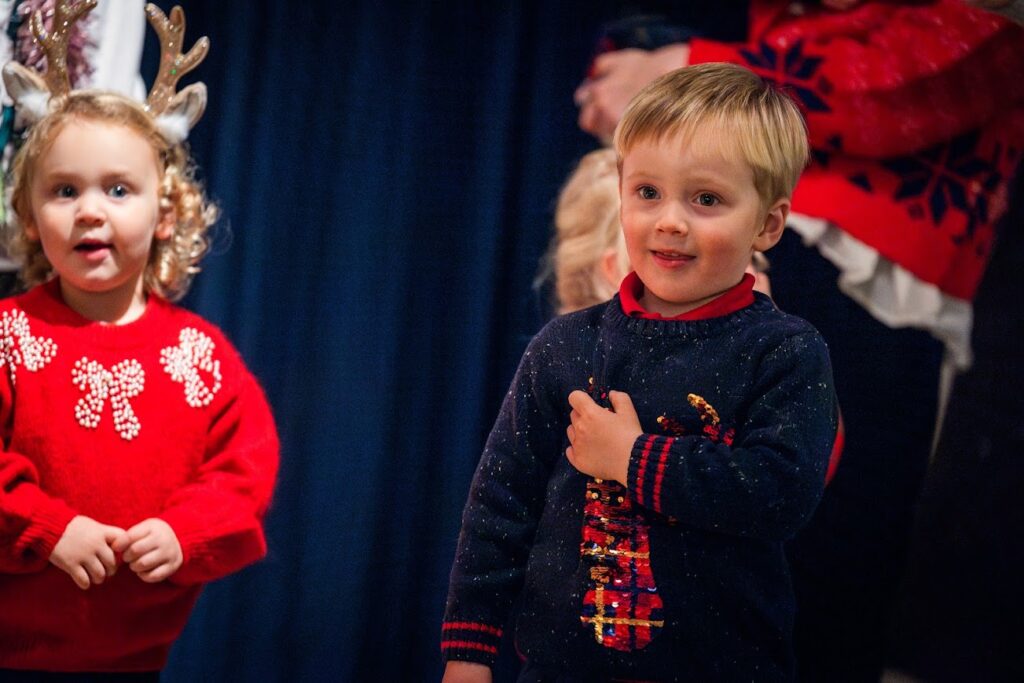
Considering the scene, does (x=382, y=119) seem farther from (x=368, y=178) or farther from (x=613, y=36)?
(x=613, y=36)

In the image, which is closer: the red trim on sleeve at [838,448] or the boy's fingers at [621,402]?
the boy's fingers at [621,402]

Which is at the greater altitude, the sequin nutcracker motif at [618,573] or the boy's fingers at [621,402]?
the boy's fingers at [621,402]

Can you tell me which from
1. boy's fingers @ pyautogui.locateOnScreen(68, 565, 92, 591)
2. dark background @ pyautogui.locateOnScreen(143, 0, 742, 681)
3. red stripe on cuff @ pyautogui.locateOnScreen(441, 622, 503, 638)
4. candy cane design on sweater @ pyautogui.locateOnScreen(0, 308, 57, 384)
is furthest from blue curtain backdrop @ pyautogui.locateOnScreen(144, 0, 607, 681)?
red stripe on cuff @ pyautogui.locateOnScreen(441, 622, 503, 638)

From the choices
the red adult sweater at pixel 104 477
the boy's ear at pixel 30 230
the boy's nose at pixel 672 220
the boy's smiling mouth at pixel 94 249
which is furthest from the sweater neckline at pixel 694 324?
the boy's ear at pixel 30 230

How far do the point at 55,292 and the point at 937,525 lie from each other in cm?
181

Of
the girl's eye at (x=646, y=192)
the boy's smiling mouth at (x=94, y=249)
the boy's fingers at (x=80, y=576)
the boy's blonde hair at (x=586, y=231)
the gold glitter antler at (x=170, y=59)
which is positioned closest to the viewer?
the girl's eye at (x=646, y=192)

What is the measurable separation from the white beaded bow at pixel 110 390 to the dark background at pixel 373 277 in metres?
0.59

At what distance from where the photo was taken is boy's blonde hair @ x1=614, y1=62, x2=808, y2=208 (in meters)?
1.48

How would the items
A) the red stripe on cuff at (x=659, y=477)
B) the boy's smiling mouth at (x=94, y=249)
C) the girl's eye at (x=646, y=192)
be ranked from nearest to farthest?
the red stripe on cuff at (x=659, y=477) < the girl's eye at (x=646, y=192) < the boy's smiling mouth at (x=94, y=249)

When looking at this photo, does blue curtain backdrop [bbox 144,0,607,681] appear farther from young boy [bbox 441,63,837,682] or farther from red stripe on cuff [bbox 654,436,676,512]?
red stripe on cuff [bbox 654,436,676,512]

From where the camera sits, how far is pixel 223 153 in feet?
7.97

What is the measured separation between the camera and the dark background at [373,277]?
2.44 m

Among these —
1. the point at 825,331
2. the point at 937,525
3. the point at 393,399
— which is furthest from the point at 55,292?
the point at 937,525

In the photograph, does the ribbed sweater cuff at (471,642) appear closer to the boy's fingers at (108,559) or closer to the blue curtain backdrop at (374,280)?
the boy's fingers at (108,559)
